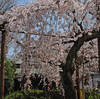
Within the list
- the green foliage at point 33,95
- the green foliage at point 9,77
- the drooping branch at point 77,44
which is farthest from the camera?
the green foliage at point 9,77

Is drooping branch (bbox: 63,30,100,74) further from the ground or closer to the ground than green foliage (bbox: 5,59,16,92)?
further from the ground

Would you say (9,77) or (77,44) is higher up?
(77,44)

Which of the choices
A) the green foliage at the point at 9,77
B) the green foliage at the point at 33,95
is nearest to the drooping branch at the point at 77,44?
the green foliage at the point at 33,95

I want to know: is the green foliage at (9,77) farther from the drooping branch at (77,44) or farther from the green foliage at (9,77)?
the drooping branch at (77,44)

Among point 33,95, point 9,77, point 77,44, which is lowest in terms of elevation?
point 33,95

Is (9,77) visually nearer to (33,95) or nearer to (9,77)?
(9,77)

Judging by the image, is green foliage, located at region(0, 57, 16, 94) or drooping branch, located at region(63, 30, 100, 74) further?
green foliage, located at region(0, 57, 16, 94)

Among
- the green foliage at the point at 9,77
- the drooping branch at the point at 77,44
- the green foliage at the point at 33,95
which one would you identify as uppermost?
the drooping branch at the point at 77,44

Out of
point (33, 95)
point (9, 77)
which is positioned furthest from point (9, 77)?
point (33, 95)

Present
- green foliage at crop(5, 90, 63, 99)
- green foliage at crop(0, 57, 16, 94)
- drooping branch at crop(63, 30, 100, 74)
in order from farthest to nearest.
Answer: green foliage at crop(0, 57, 16, 94) < green foliage at crop(5, 90, 63, 99) < drooping branch at crop(63, 30, 100, 74)

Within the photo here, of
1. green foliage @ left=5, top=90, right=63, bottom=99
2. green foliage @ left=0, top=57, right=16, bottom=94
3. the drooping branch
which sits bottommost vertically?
green foliage @ left=5, top=90, right=63, bottom=99

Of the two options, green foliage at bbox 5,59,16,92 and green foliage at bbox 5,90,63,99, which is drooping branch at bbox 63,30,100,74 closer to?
green foliage at bbox 5,90,63,99

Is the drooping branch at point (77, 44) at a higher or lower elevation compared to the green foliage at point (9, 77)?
higher

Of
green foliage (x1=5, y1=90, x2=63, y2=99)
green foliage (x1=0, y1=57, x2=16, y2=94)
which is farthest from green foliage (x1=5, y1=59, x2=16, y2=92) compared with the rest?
green foliage (x1=5, y1=90, x2=63, y2=99)
